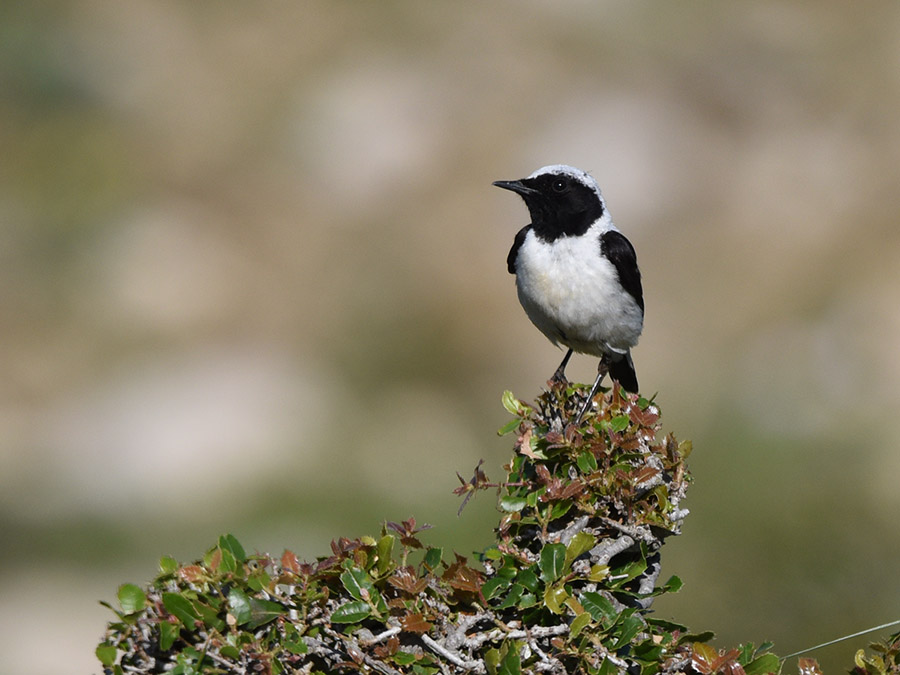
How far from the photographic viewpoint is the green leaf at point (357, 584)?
10.8 feet

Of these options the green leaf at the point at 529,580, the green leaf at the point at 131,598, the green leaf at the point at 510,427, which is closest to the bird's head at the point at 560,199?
the green leaf at the point at 510,427

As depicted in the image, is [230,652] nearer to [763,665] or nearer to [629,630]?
[629,630]


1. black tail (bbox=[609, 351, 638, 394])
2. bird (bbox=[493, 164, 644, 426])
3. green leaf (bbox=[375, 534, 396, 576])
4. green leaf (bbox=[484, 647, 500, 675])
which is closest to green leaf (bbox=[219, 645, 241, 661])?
green leaf (bbox=[375, 534, 396, 576])

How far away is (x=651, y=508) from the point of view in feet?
11.7

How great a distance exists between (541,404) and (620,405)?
1.48 ft

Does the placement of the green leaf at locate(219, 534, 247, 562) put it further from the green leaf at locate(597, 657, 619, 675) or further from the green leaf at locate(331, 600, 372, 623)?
the green leaf at locate(597, 657, 619, 675)

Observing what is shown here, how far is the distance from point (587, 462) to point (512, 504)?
0.94 feet

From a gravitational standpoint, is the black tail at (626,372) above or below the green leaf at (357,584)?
above

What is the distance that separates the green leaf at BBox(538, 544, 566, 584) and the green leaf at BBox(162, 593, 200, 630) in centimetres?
106

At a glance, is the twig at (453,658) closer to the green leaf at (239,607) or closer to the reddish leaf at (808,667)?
the green leaf at (239,607)

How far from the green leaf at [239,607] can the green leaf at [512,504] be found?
0.88 metres

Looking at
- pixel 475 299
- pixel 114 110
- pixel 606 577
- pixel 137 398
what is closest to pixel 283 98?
pixel 114 110

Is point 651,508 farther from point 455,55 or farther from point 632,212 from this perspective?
point 455,55

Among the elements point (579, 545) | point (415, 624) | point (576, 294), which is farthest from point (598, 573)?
point (576, 294)
